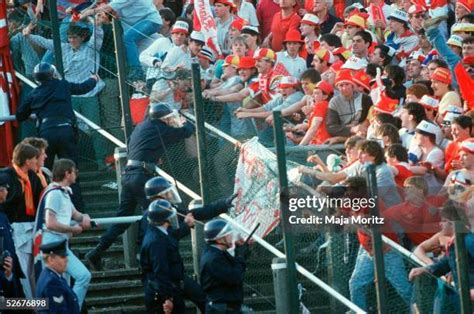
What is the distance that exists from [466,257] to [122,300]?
4.28 meters

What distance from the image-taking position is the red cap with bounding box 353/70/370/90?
1802 centimetres

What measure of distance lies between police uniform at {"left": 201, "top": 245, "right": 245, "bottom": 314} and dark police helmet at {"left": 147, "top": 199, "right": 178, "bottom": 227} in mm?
439

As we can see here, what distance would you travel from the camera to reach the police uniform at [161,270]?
15859 mm

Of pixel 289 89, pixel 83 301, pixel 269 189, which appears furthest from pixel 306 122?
pixel 83 301

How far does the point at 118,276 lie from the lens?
17734 millimetres

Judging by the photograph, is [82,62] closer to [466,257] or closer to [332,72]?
[332,72]

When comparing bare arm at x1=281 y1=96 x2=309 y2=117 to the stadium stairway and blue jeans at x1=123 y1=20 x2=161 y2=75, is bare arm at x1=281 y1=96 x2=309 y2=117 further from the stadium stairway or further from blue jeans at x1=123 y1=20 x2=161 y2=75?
blue jeans at x1=123 y1=20 x2=161 y2=75

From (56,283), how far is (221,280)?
1530mm

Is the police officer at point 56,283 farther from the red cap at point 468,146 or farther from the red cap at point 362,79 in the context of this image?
the red cap at point 362,79

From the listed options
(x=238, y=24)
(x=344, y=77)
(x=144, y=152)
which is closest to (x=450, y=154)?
(x=344, y=77)

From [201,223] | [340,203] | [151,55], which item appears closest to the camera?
[340,203]

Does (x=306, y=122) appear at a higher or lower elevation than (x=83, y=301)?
higher

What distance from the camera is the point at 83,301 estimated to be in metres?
16.3

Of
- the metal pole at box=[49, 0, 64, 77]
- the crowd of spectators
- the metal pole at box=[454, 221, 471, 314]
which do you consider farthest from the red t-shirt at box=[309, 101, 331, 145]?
the metal pole at box=[454, 221, 471, 314]
